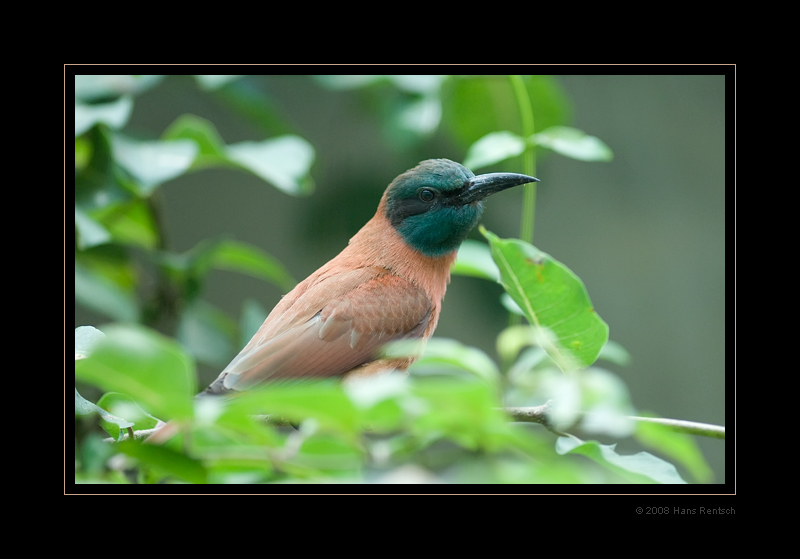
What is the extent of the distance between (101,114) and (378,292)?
45.8 inches

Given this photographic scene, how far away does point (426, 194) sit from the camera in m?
2.75

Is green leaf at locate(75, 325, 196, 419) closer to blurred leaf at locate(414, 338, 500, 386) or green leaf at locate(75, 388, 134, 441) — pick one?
blurred leaf at locate(414, 338, 500, 386)

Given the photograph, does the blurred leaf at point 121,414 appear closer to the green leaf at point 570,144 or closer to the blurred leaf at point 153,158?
the green leaf at point 570,144

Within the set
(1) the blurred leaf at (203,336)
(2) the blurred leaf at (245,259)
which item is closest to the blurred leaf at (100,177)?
(2) the blurred leaf at (245,259)

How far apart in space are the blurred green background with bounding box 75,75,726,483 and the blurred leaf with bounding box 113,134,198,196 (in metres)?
1.14

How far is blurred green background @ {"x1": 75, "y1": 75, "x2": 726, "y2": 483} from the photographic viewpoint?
395 centimetres

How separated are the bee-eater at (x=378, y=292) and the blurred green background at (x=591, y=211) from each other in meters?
0.97

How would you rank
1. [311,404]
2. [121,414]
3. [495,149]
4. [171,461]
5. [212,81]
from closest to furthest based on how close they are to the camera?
[311,404] < [171,461] < [121,414] < [495,149] < [212,81]

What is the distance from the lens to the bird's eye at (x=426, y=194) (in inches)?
108

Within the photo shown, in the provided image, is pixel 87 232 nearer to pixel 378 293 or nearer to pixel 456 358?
pixel 378 293

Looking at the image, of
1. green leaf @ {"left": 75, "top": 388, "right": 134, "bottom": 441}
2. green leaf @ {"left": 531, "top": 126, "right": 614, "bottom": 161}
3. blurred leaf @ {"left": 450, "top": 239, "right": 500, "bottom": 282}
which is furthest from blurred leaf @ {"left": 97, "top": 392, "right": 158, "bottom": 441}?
green leaf @ {"left": 531, "top": 126, "right": 614, "bottom": 161}

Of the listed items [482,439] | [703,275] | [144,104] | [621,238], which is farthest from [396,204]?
[703,275]

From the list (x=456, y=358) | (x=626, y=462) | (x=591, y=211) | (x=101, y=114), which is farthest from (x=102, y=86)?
(x=591, y=211)
